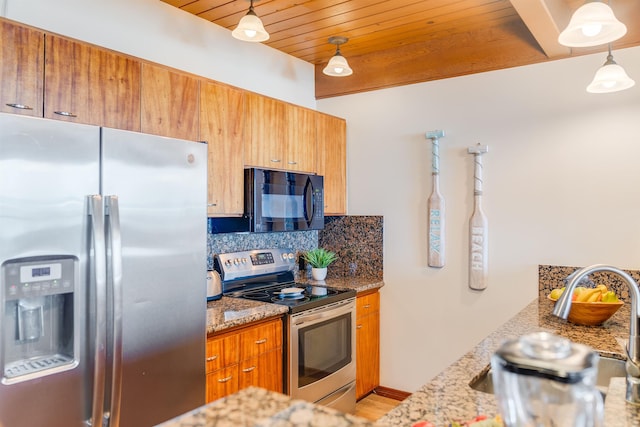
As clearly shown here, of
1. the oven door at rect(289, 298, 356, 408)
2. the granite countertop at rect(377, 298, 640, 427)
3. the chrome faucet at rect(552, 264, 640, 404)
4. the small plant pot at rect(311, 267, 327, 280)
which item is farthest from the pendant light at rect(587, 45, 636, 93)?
the small plant pot at rect(311, 267, 327, 280)

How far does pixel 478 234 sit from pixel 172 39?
226 centimetres

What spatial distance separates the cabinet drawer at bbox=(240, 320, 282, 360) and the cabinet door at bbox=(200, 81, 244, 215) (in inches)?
27.0

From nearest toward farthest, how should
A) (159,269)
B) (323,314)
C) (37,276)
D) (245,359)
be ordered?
(37,276), (159,269), (245,359), (323,314)

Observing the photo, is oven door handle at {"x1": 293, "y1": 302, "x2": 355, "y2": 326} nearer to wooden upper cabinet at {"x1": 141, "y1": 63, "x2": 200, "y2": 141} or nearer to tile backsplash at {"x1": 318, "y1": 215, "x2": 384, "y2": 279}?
tile backsplash at {"x1": 318, "y1": 215, "x2": 384, "y2": 279}

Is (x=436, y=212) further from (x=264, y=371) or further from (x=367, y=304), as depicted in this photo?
(x=264, y=371)

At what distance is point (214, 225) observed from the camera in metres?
2.95

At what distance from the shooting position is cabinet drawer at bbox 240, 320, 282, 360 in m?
2.35

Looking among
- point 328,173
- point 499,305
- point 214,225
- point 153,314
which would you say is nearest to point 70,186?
point 153,314

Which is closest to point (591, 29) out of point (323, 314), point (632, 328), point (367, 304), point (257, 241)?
point (632, 328)

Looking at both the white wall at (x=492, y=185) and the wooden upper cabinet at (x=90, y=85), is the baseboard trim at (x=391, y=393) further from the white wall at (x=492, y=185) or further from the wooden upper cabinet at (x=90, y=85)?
the wooden upper cabinet at (x=90, y=85)

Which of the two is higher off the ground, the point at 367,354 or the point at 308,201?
the point at 308,201

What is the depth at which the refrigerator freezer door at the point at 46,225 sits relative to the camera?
1.38 metres

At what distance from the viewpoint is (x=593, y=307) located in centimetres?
199

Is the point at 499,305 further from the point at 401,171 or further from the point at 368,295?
the point at 401,171
